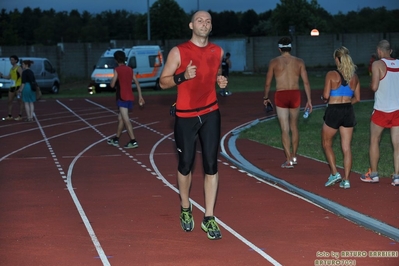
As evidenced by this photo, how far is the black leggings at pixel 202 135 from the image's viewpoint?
784 cm

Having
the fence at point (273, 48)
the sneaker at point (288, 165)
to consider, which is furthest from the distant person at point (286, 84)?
the fence at point (273, 48)

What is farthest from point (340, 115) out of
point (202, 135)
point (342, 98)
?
point (202, 135)

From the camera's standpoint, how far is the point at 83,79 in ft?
185

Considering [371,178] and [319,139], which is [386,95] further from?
[319,139]

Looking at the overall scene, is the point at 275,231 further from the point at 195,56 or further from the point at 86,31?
the point at 86,31

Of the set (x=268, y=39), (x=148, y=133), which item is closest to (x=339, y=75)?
(x=148, y=133)

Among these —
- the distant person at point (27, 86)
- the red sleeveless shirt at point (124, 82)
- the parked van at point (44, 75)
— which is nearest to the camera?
the red sleeveless shirt at point (124, 82)

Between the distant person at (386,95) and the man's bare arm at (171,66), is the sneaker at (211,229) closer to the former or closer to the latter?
the man's bare arm at (171,66)

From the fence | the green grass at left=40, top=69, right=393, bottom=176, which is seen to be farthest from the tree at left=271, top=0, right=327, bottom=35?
the green grass at left=40, top=69, right=393, bottom=176

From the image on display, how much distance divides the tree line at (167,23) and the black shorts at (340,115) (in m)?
61.5

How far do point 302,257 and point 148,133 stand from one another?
1300cm

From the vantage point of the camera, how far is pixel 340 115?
1058 cm

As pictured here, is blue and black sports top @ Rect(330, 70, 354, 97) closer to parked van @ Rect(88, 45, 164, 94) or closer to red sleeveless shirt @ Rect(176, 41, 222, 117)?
red sleeveless shirt @ Rect(176, 41, 222, 117)

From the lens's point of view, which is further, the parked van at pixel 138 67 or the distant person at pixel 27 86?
the parked van at pixel 138 67
